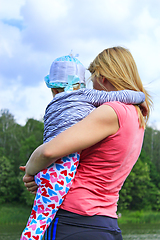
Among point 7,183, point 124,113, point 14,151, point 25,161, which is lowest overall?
point 7,183

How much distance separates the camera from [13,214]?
3219 centimetres

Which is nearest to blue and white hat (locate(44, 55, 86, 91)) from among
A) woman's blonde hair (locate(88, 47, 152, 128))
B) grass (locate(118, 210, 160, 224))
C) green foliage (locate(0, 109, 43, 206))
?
woman's blonde hair (locate(88, 47, 152, 128))

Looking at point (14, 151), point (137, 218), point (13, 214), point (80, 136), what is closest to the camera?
point (80, 136)

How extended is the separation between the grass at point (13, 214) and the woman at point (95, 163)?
2905 cm

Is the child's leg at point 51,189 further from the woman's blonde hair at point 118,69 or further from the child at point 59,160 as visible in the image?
the woman's blonde hair at point 118,69

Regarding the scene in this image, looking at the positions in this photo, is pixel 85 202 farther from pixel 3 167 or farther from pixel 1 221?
pixel 3 167

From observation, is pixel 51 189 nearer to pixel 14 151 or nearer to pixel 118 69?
pixel 118 69

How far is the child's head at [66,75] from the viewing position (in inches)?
78.0

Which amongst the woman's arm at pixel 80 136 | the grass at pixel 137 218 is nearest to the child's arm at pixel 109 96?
the woman's arm at pixel 80 136

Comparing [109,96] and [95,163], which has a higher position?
[109,96]

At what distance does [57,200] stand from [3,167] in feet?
123

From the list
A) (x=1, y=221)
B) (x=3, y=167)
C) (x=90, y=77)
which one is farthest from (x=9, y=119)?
(x=90, y=77)

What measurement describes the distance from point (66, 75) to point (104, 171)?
69cm

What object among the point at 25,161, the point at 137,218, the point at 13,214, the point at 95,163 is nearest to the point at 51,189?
the point at 95,163
